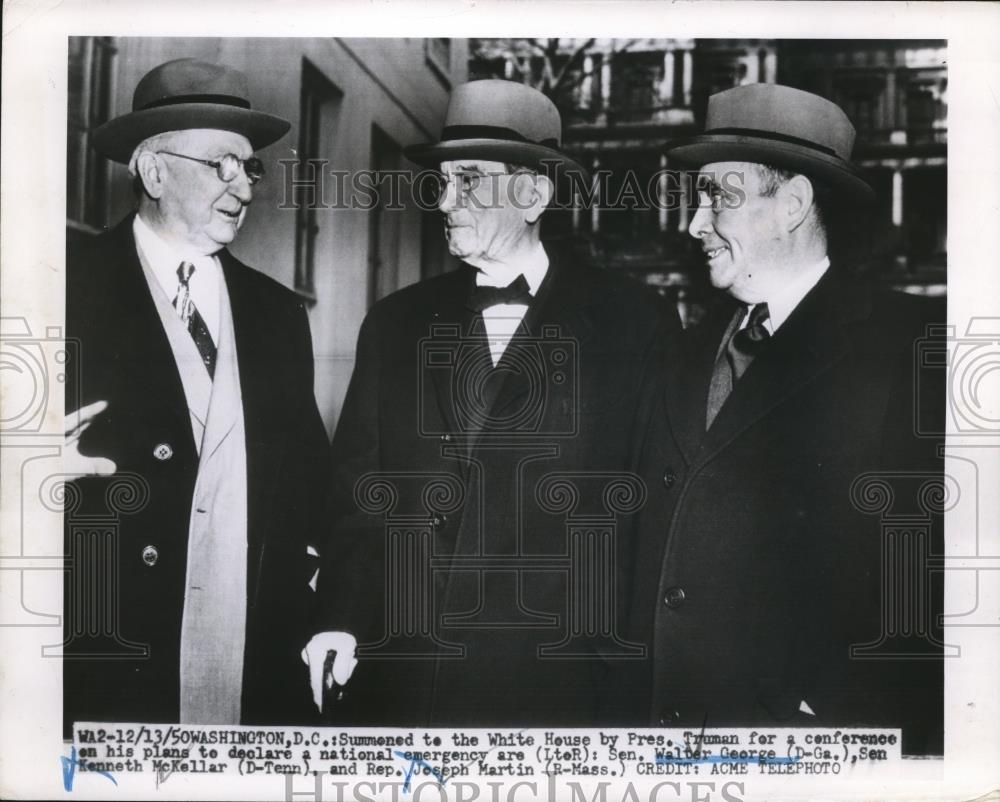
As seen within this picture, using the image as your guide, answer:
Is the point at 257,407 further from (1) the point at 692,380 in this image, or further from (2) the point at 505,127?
(1) the point at 692,380

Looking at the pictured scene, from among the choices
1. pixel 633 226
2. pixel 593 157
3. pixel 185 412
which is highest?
pixel 593 157

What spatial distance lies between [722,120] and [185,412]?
2250mm

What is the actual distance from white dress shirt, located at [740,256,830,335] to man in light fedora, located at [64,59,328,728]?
171 cm

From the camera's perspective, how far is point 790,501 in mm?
3734

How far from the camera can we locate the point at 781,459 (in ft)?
12.2

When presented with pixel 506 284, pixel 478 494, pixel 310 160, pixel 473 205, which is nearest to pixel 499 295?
pixel 506 284

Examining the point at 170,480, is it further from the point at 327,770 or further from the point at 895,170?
the point at 895,170

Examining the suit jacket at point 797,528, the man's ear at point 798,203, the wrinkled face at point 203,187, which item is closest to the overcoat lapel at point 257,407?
the wrinkled face at point 203,187

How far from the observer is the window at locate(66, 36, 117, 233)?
3.83 m

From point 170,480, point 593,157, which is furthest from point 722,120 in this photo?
point 170,480

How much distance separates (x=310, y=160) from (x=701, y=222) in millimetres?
1470

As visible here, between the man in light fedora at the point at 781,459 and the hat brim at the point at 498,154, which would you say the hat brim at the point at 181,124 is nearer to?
the hat brim at the point at 498,154

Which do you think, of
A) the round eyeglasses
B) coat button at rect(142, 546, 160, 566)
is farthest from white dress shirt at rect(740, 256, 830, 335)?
coat button at rect(142, 546, 160, 566)

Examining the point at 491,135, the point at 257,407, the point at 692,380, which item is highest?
the point at 491,135
